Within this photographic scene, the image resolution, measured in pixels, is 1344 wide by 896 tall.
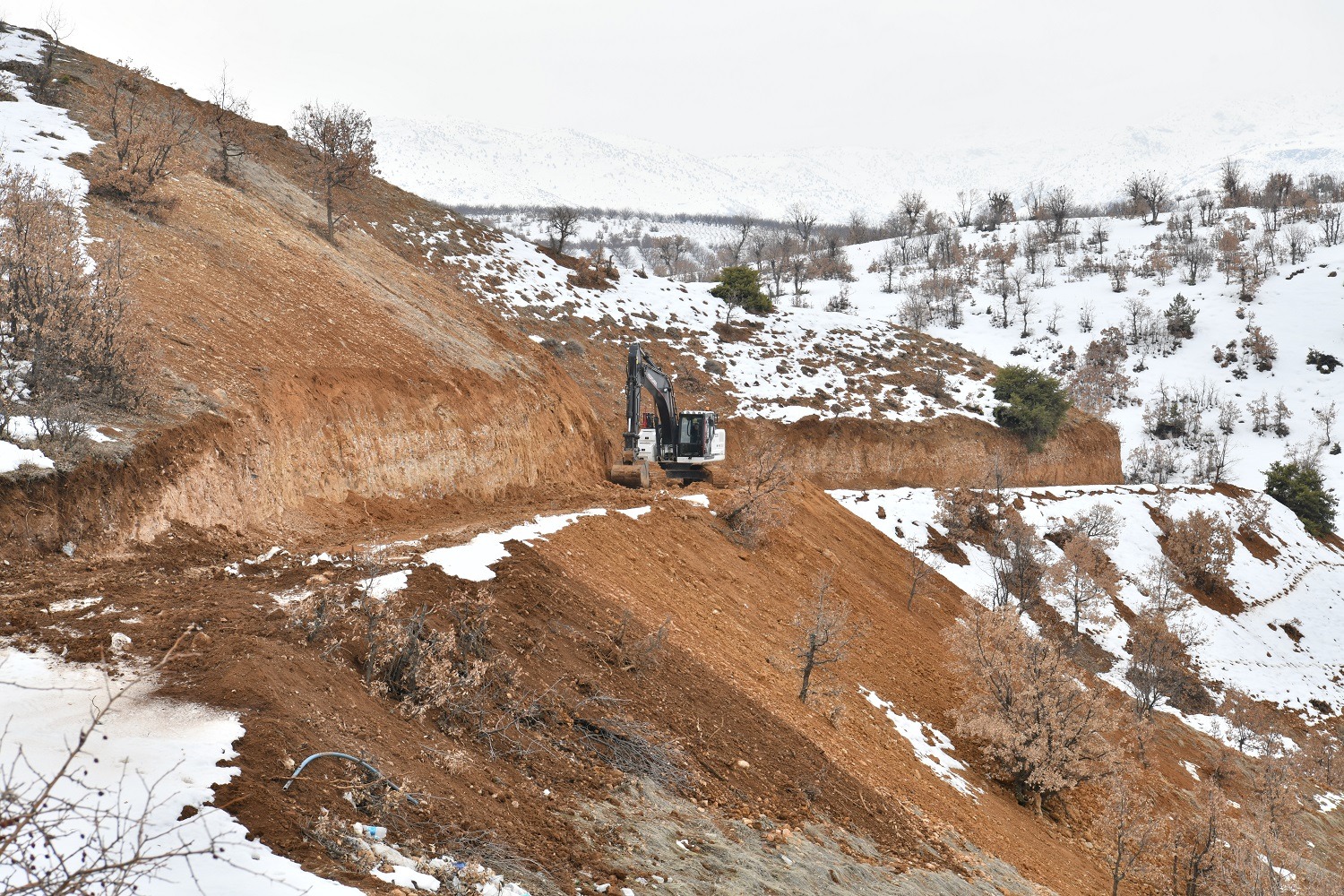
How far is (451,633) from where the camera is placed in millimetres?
8547

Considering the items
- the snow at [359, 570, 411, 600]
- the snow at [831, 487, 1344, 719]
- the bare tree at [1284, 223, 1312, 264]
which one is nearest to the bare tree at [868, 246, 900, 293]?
the bare tree at [1284, 223, 1312, 264]

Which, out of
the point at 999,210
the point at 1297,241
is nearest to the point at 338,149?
the point at 1297,241

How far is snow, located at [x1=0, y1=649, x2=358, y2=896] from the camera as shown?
4.65 metres

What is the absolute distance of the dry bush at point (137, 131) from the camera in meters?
19.5

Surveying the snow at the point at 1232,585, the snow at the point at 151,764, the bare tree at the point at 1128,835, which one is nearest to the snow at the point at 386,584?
the snow at the point at 151,764

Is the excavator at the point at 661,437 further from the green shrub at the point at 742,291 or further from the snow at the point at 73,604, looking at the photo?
the green shrub at the point at 742,291

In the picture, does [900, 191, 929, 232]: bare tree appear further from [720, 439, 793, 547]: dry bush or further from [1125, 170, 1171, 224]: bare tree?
[720, 439, 793, 547]: dry bush

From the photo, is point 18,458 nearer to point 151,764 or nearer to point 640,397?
point 151,764

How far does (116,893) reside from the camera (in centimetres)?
339

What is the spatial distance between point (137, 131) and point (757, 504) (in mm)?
20297

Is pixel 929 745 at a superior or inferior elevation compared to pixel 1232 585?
superior

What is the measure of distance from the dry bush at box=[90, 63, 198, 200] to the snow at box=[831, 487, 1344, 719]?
1066 inches

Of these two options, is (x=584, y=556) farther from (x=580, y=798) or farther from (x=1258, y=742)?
(x=1258, y=742)

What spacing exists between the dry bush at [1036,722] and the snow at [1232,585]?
1548cm
